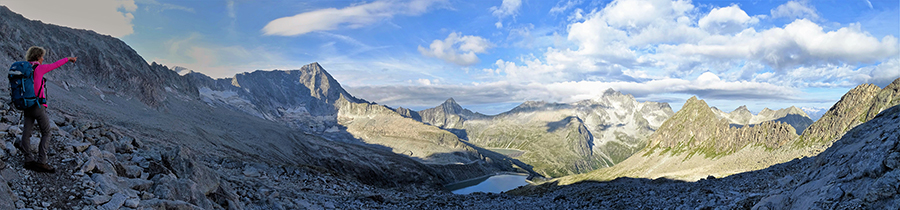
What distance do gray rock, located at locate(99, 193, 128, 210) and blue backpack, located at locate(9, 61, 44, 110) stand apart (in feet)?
11.4

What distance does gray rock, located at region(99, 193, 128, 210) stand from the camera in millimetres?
11758

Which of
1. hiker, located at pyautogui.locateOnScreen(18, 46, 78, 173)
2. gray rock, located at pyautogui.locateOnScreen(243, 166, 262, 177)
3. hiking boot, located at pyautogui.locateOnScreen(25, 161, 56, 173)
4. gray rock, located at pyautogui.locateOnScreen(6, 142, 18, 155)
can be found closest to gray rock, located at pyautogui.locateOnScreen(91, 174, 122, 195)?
hiker, located at pyautogui.locateOnScreen(18, 46, 78, 173)

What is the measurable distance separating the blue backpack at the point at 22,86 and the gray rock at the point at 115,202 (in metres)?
3.47

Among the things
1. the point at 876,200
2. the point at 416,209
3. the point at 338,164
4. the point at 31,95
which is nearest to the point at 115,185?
the point at 31,95

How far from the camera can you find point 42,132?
11.9 metres

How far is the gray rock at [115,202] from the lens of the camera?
463 inches

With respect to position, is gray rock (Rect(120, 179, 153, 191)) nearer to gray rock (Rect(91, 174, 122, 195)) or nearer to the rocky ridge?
gray rock (Rect(91, 174, 122, 195))

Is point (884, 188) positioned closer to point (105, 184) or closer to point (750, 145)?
point (105, 184)

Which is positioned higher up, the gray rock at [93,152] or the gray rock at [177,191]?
the gray rock at [93,152]

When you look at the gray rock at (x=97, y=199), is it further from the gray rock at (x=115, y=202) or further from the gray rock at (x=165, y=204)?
the gray rock at (x=165, y=204)

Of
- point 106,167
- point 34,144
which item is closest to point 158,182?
point 106,167

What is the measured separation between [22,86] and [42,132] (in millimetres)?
1402

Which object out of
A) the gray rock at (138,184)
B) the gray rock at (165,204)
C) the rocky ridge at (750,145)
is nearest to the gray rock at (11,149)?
the gray rock at (138,184)

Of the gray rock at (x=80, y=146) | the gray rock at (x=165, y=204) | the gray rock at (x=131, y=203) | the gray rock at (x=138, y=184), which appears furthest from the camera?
the gray rock at (x=80, y=146)
